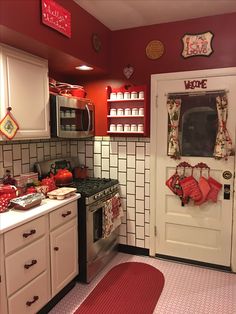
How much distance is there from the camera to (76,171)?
3.19m

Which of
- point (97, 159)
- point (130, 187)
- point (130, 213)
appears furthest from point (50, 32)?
point (130, 213)

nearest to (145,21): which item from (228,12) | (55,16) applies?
(228,12)

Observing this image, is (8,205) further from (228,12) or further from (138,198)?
(228,12)

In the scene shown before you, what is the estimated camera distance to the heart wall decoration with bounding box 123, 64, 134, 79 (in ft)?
9.93

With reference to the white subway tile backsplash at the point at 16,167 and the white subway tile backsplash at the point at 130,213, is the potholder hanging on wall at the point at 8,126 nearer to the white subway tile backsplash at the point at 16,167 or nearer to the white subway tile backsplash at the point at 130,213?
the white subway tile backsplash at the point at 16,167

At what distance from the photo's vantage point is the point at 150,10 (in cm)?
253

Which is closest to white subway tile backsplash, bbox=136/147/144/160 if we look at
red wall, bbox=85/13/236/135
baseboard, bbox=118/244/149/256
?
red wall, bbox=85/13/236/135

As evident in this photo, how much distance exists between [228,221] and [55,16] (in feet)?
8.21

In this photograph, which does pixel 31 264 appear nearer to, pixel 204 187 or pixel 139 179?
pixel 139 179

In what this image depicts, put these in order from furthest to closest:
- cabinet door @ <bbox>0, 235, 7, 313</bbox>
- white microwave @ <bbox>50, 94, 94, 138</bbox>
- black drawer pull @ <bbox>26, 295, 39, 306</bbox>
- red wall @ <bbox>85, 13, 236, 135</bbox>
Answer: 1. red wall @ <bbox>85, 13, 236, 135</bbox>
2. white microwave @ <bbox>50, 94, 94, 138</bbox>
3. black drawer pull @ <bbox>26, 295, 39, 306</bbox>
4. cabinet door @ <bbox>0, 235, 7, 313</bbox>

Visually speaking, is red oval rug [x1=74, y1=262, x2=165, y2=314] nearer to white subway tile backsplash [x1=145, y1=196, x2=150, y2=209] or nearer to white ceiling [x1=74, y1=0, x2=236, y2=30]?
white subway tile backsplash [x1=145, y1=196, x2=150, y2=209]

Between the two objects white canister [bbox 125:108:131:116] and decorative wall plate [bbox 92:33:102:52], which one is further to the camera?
white canister [bbox 125:108:131:116]

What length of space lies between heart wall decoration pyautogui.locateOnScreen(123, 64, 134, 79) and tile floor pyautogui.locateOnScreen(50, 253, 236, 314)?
83.9 inches

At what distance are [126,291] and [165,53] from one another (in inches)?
95.4
